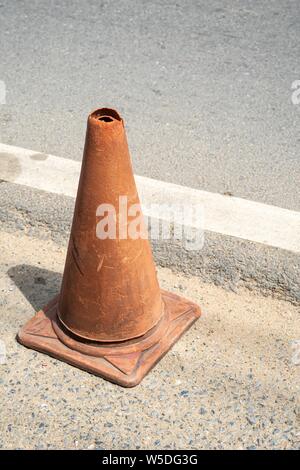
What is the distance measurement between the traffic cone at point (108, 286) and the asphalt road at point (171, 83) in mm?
1193

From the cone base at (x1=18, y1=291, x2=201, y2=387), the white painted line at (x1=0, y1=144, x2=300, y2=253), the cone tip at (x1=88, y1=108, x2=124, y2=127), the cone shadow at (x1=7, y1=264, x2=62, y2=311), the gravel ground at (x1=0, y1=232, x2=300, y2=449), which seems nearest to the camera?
the gravel ground at (x1=0, y1=232, x2=300, y2=449)

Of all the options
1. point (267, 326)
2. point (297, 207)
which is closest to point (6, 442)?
point (267, 326)

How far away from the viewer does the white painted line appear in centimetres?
369

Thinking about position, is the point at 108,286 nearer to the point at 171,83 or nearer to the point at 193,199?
the point at 193,199

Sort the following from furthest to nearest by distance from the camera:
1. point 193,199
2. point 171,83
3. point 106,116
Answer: point 171,83
point 193,199
point 106,116

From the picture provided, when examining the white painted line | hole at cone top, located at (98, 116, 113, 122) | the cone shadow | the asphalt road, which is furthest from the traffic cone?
the asphalt road

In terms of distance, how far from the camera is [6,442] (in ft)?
8.87

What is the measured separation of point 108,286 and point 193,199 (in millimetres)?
1079

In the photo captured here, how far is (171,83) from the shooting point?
17.3 ft

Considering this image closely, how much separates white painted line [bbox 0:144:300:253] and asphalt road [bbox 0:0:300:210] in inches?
5.5

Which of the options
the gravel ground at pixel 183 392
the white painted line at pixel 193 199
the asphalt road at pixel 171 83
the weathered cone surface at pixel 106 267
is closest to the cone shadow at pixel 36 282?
the gravel ground at pixel 183 392

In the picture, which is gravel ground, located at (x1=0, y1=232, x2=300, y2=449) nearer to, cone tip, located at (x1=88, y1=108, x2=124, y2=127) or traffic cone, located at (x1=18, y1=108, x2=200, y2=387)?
traffic cone, located at (x1=18, y1=108, x2=200, y2=387)

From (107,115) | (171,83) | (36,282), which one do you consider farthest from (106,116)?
(171,83)

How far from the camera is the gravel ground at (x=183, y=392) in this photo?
9.00 ft
